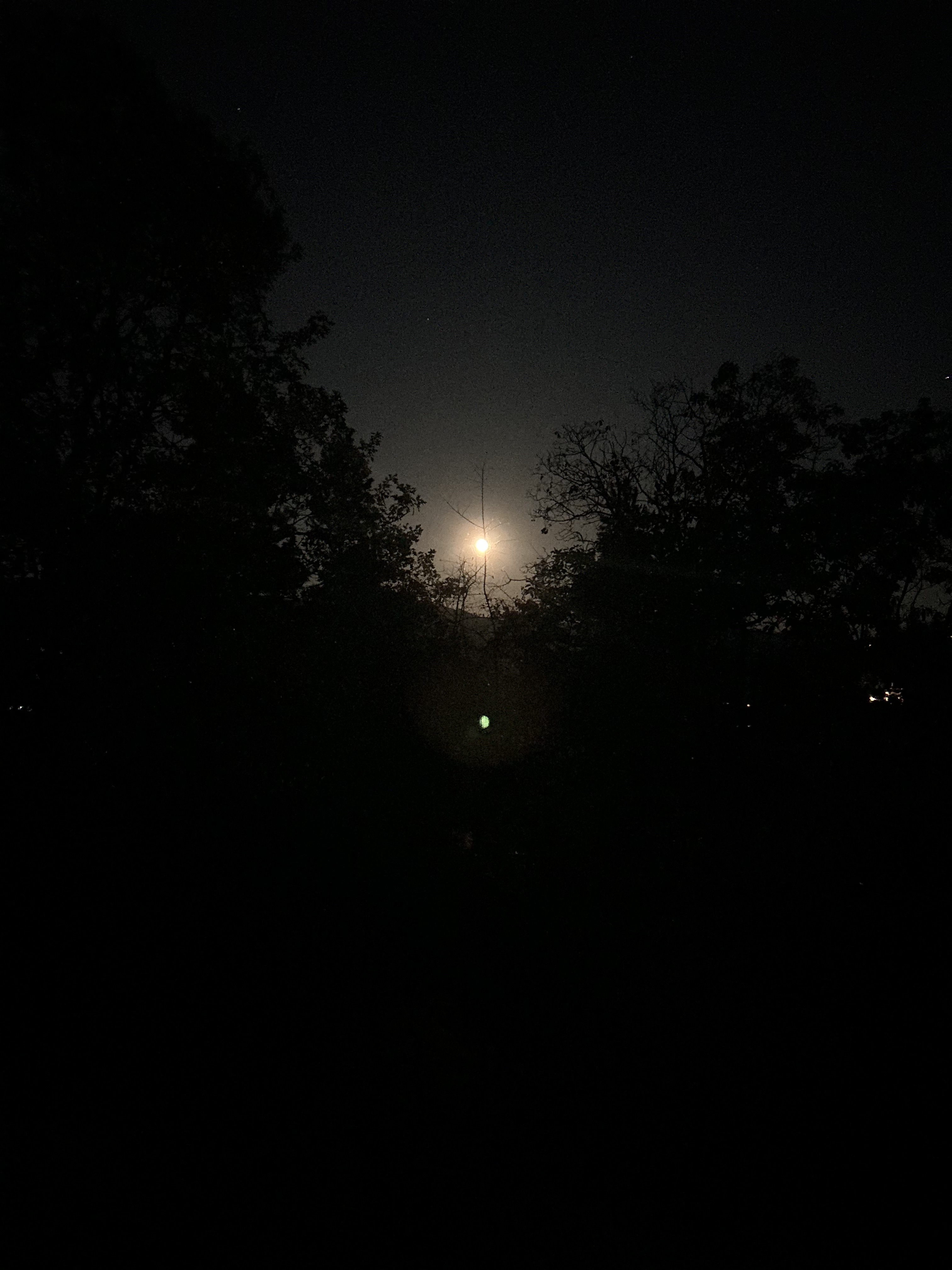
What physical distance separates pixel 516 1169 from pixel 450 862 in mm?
3343

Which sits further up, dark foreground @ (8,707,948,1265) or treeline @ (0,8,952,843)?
treeline @ (0,8,952,843)

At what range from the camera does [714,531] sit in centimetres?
1616

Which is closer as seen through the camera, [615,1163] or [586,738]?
[615,1163]

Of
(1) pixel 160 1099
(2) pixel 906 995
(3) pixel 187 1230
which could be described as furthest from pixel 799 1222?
(1) pixel 160 1099

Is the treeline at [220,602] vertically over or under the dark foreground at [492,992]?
over

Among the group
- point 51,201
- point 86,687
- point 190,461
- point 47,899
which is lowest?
point 47,899

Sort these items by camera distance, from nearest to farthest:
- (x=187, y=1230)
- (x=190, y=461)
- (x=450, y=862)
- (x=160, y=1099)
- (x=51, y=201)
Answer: (x=187, y=1230) < (x=160, y=1099) < (x=450, y=862) < (x=51, y=201) < (x=190, y=461)

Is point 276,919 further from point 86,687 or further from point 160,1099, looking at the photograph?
point 86,687

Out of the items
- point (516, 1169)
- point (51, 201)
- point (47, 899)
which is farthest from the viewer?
point (51, 201)

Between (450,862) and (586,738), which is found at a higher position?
(586,738)

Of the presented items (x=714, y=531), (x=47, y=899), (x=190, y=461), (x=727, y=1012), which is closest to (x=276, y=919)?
(x=47, y=899)

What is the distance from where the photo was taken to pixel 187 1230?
3580 mm

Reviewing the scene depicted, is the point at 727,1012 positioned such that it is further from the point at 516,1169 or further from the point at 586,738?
the point at 586,738

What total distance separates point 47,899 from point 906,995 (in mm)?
8320
